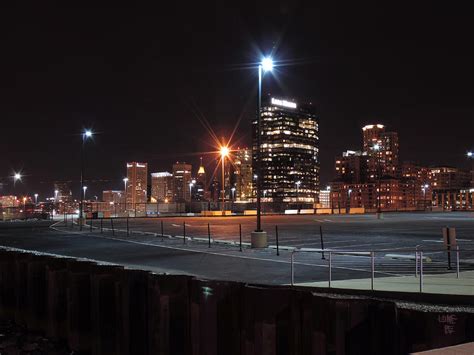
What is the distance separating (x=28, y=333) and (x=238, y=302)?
8595 mm

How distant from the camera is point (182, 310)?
11.3 meters

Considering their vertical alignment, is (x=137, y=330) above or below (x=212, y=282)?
below

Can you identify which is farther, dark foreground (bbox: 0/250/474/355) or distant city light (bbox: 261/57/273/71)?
distant city light (bbox: 261/57/273/71)

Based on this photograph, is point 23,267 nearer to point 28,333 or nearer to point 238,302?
point 28,333

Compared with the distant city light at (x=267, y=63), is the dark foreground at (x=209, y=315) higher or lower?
lower

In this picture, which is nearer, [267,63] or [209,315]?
[209,315]

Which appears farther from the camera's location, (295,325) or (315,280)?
(315,280)

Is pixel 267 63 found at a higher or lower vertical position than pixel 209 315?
higher

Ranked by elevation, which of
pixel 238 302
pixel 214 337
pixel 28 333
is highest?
pixel 238 302

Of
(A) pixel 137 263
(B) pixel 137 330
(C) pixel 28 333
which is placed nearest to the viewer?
(B) pixel 137 330

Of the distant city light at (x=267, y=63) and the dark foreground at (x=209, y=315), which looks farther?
the distant city light at (x=267, y=63)

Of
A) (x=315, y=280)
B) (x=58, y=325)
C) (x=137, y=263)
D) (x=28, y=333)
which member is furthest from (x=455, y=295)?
(x=137, y=263)

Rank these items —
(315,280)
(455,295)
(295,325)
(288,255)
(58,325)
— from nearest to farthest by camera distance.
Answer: (295,325) < (455,295) < (58,325) < (315,280) < (288,255)

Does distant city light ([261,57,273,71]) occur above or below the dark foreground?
above
